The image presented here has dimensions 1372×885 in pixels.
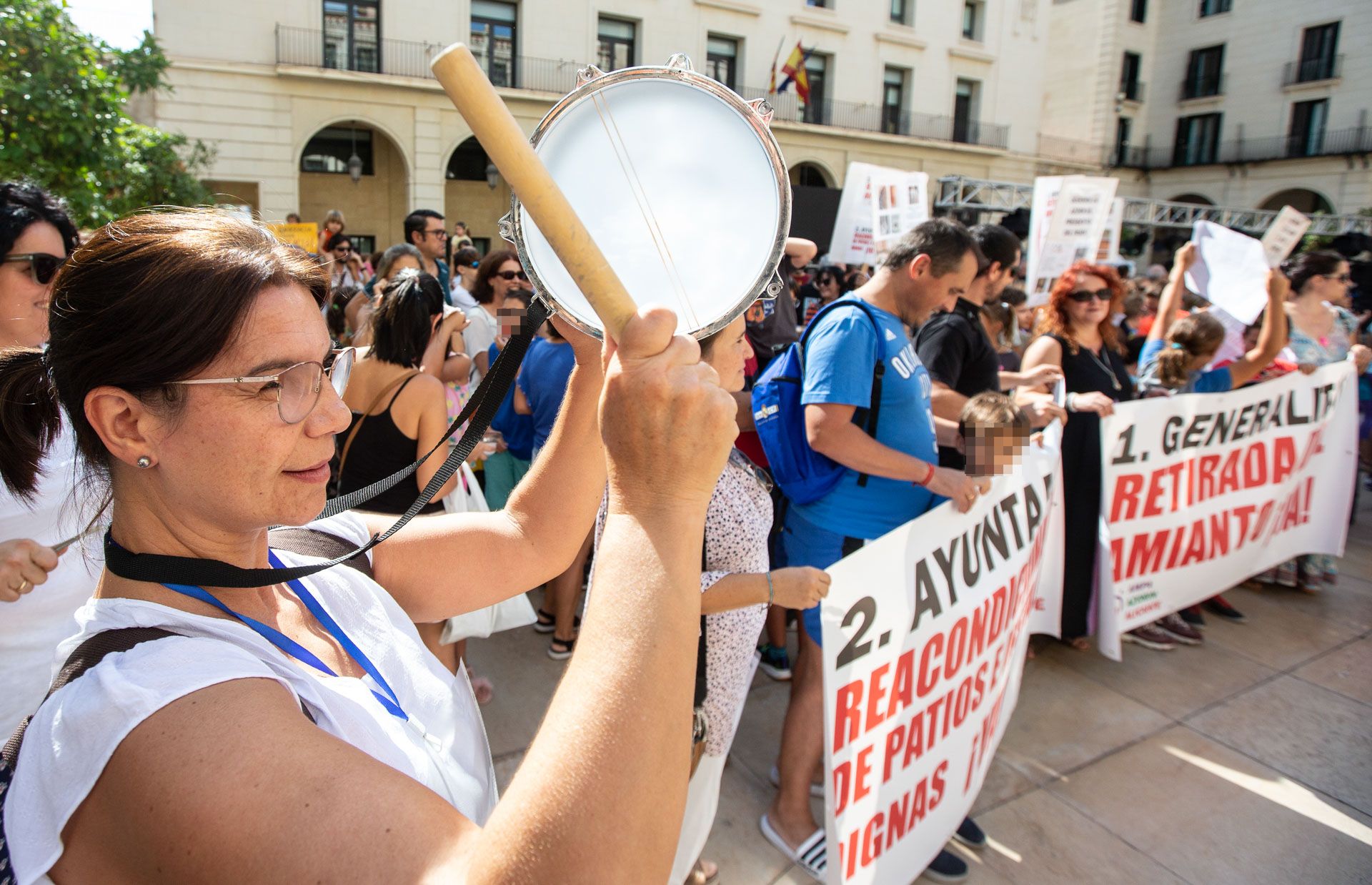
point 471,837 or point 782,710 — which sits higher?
point 471,837

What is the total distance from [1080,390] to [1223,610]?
80.0 inches

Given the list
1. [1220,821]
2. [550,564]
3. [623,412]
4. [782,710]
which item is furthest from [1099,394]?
[623,412]

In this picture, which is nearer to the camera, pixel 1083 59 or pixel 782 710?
pixel 782 710

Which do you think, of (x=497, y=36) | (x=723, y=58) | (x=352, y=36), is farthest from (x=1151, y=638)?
(x=723, y=58)

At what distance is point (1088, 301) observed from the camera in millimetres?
4168

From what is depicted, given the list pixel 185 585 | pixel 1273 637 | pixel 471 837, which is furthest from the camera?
pixel 1273 637

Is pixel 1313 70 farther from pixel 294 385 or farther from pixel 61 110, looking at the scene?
pixel 294 385

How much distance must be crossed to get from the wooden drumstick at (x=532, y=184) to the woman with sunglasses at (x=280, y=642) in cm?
5

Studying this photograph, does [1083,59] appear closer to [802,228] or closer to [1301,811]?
[802,228]

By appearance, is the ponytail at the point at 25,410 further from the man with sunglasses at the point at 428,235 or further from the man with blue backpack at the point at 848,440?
the man with sunglasses at the point at 428,235

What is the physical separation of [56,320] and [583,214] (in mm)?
689

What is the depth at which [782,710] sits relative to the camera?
12.6ft

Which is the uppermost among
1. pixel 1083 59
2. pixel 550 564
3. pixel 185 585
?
pixel 1083 59

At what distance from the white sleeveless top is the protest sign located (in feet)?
18.3
